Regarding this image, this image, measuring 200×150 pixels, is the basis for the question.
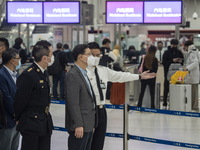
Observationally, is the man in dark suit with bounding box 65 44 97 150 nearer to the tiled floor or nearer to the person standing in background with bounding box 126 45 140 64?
the tiled floor

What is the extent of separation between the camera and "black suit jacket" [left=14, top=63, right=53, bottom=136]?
16.5 feet

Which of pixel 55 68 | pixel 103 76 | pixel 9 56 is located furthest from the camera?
pixel 55 68

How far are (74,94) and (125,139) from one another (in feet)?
6.11

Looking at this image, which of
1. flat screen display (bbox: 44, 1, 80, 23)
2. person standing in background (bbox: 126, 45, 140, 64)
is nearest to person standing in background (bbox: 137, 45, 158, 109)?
flat screen display (bbox: 44, 1, 80, 23)

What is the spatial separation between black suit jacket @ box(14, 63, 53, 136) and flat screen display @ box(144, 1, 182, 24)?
9266 millimetres

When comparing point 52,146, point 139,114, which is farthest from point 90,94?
point 139,114

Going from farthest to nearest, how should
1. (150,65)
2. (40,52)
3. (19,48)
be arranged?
(19,48) → (150,65) → (40,52)

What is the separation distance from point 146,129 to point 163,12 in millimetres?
5292

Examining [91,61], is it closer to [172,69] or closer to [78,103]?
[78,103]

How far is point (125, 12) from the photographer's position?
1442 cm

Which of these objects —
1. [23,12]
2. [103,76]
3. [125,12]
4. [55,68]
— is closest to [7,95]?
[103,76]

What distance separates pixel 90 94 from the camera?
5.28m

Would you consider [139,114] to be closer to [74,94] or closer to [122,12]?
[122,12]

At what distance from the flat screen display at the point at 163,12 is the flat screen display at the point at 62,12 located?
6.76ft
